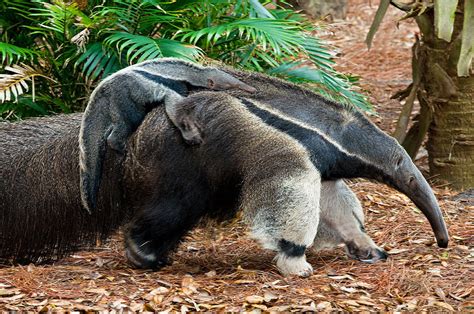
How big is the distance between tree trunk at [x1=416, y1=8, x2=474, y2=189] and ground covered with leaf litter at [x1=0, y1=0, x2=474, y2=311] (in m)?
1.04

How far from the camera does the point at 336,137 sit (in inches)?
245

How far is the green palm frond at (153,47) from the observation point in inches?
295

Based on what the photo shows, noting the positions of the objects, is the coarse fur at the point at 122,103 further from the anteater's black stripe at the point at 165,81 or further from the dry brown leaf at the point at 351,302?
the dry brown leaf at the point at 351,302

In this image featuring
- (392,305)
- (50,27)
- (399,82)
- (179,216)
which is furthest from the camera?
(399,82)

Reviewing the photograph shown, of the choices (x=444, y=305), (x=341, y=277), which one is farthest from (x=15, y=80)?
(x=444, y=305)

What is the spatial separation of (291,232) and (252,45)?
292cm

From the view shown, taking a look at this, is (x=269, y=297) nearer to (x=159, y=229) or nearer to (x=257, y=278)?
(x=257, y=278)

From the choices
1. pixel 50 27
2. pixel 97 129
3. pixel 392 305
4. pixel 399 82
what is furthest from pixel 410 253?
pixel 399 82

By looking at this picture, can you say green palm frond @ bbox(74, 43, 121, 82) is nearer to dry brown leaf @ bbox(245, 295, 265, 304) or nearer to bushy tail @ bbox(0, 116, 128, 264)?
bushy tail @ bbox(0, 116, 128, 264)

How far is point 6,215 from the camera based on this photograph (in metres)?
6.45

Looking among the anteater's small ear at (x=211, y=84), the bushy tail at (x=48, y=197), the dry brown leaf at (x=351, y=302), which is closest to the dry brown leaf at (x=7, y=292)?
the bushy tail at (x=48, y=197)

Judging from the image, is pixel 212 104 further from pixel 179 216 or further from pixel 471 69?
pixel 471 69

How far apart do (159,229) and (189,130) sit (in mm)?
756

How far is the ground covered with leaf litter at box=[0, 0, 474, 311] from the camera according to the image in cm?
571
